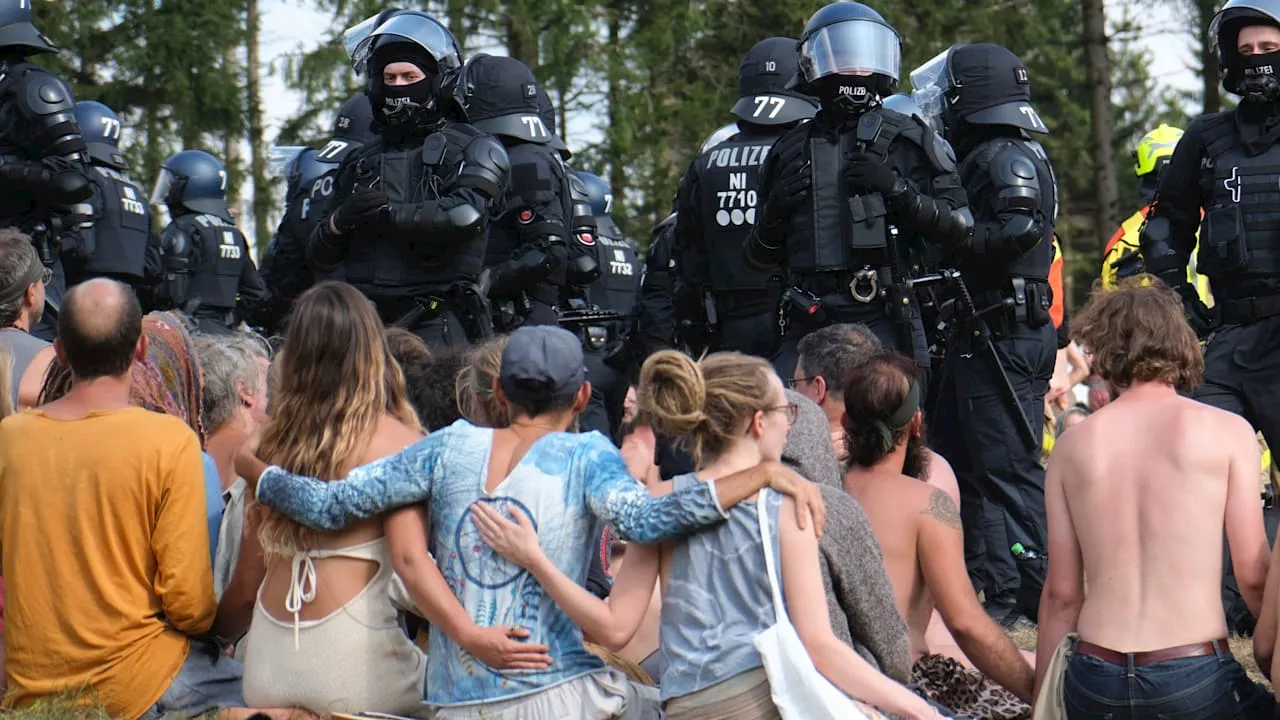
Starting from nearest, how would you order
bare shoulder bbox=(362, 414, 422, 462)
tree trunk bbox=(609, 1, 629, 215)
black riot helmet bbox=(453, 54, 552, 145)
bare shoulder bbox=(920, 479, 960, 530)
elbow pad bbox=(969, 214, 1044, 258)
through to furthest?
bare shoulder bbox=(362, 414, 422, 462)
bare shoulder bbox=(920, 479, 960, 530)
elbow pad bbox=(969, 214, 1044, 258)
black riot helmet bbox=(453, 54, 552, 145)
tree trunk bbox=(609, 1, 629, 215)

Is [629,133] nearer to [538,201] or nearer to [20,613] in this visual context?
[538,201]

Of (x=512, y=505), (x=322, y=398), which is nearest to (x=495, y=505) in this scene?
(x=512, y=505)

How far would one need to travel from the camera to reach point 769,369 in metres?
4.72

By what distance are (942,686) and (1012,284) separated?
3931 millimetres

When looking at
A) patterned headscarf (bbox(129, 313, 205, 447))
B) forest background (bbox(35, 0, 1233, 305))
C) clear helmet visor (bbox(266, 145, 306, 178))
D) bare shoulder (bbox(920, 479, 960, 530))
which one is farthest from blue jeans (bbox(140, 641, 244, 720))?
forest background (bbox(35, 0, 1233, 305))

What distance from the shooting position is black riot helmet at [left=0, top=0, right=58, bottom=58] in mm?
10234

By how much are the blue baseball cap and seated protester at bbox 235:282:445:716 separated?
0.48 meters

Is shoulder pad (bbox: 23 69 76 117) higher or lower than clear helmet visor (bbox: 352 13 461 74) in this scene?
lower

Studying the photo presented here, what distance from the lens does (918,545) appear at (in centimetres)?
533

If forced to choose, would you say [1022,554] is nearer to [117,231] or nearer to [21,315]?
[21,315]

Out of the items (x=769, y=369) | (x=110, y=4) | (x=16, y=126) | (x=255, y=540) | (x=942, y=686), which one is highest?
(x=110, y=4)

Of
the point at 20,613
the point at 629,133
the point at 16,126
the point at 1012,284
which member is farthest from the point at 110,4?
the point at 20,613

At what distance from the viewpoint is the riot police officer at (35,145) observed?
32.9 ft

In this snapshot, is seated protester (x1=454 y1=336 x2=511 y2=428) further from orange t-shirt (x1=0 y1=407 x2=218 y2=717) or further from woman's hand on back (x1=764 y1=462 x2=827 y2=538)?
woman's hand on back (x1=764 y1=462 x2=827 y2=538)
